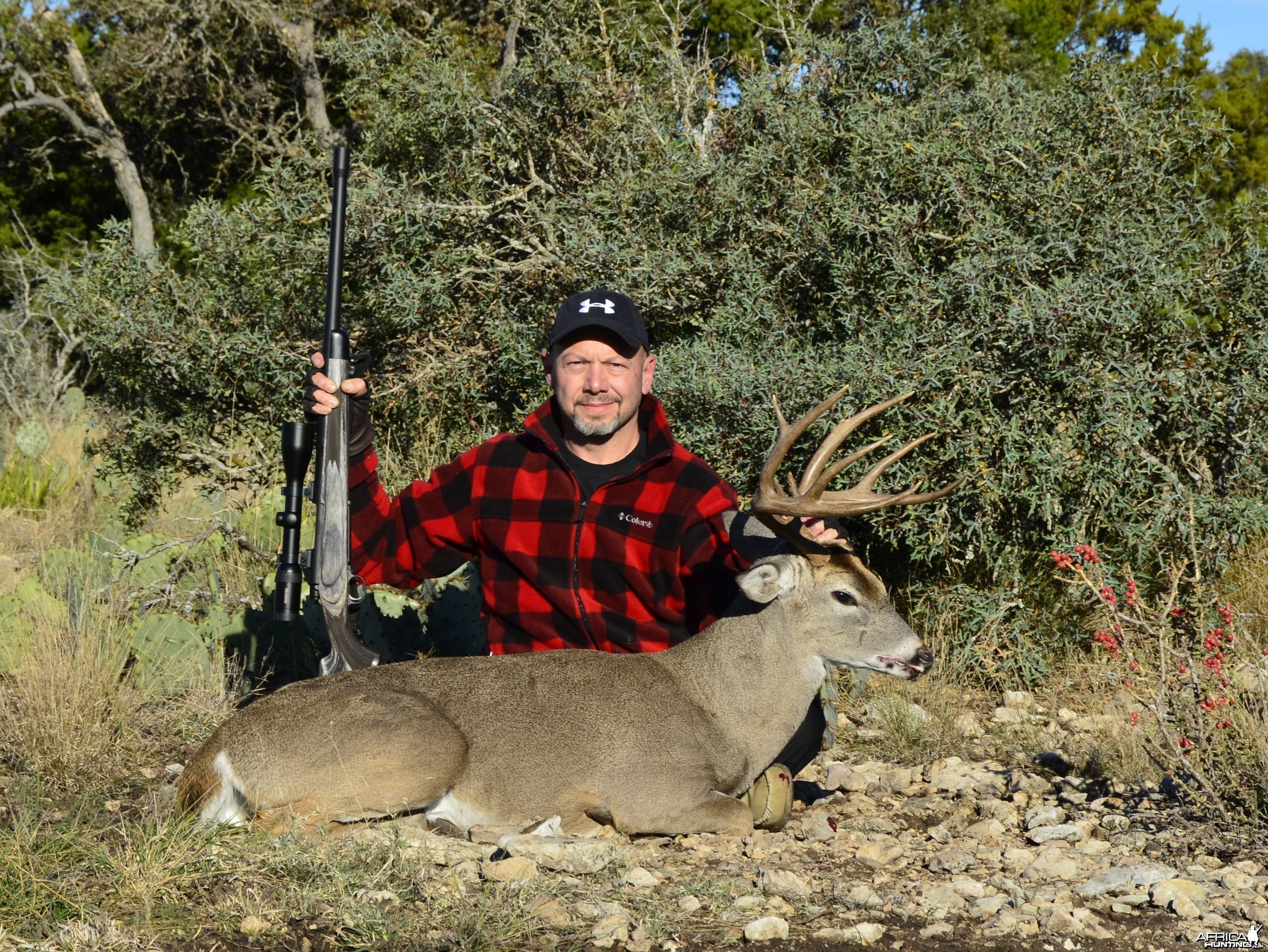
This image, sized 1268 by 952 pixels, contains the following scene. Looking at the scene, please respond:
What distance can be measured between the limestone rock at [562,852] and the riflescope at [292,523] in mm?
1474

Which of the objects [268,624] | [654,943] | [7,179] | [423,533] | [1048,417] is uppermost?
[7,179]

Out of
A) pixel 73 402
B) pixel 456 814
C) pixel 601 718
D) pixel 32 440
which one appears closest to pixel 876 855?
pixel 601 718

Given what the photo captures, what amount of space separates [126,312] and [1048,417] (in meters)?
6.03

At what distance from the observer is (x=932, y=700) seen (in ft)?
20.0

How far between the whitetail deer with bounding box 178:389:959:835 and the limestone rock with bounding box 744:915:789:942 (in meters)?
0.88

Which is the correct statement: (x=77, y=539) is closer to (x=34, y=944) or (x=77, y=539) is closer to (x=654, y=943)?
(x=34, y=944)

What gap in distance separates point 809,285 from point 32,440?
21.4ft

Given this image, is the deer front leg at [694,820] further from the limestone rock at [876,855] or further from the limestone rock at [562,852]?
the limestone rock at [876,855]

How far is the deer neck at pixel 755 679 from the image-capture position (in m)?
4.72

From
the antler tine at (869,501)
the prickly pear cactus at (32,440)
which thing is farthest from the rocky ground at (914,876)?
the prickly pear cactus at (32,440)

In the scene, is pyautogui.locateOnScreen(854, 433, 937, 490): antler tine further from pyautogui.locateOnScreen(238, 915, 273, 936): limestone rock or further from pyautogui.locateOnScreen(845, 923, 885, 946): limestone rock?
pyautogui.locateOnScreen(238, 915, 273, 936): limestone rock

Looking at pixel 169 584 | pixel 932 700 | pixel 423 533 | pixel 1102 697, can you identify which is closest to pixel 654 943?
pixel 423 533

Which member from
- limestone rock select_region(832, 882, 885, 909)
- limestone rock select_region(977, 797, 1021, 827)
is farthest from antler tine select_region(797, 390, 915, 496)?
limestone rock select_region(977, 797, 1021, 827)

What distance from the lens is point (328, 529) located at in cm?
502
